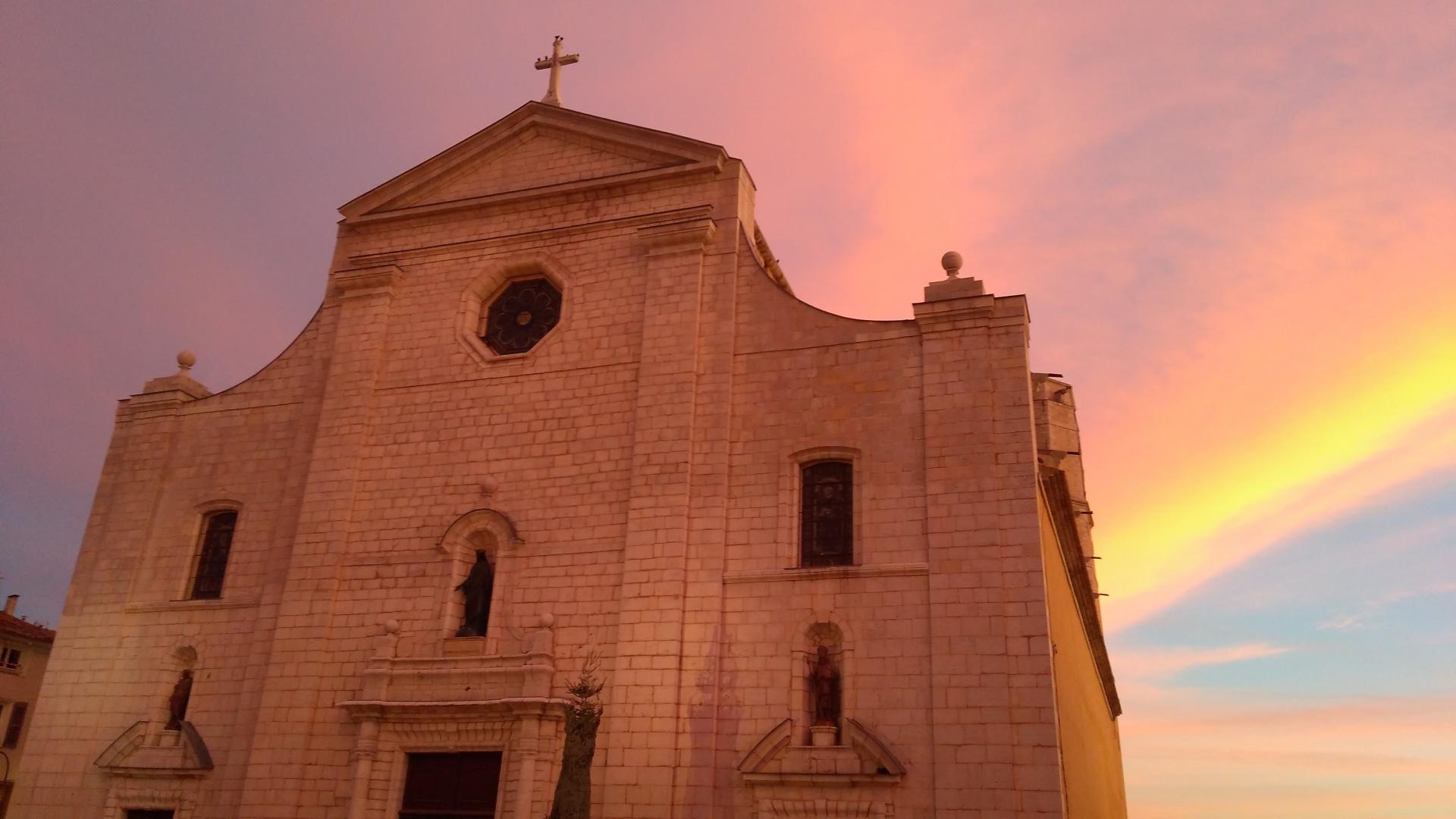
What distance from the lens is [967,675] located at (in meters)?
12.5

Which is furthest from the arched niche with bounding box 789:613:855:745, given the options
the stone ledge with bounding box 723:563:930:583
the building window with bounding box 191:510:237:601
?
the building window with bounding box 191:510:237:601

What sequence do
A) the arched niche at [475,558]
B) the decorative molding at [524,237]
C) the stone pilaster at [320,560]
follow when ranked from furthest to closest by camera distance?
1. the decorative molding at [524,237]
2. the arched niche at [475,558]
3. the stone pilaster at [320,560]

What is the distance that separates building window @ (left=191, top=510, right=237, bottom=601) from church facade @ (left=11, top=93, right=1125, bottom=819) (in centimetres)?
5

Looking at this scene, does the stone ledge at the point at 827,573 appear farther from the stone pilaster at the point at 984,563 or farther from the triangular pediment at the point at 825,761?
the triangular pediment at the point at 825,761

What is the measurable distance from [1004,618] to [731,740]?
3604mm

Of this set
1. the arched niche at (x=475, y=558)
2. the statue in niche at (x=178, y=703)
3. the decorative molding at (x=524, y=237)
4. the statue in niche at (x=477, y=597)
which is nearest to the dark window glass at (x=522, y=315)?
the decorative molding at (x=524, y=237)

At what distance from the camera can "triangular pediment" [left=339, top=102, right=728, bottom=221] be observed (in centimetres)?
1733

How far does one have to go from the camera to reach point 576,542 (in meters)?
15.0

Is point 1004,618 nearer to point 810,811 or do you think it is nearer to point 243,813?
point 810,811

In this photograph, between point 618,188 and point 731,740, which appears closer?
point 731,740

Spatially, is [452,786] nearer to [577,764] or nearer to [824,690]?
[577,764]

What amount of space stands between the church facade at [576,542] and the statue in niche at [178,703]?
1.6 inches

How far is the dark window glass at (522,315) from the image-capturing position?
17.2 metres

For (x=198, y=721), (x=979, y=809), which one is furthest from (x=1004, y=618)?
(x=198, y=721)
